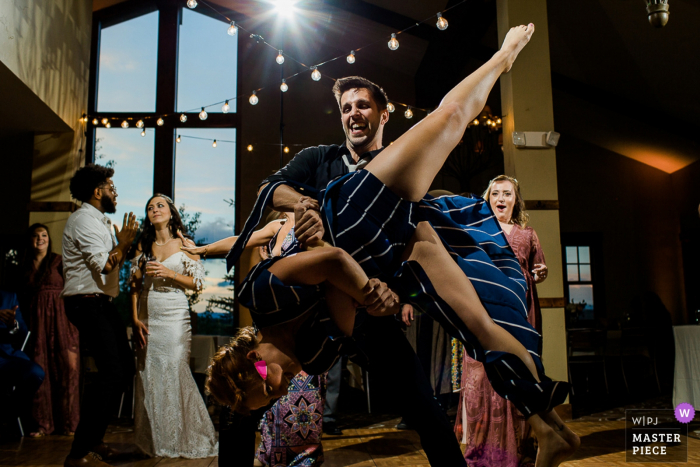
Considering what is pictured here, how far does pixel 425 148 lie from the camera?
60.2 inches

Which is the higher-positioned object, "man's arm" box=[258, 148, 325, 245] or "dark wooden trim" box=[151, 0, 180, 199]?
"dark wooden trim" box=[151, 0, 180, 199]

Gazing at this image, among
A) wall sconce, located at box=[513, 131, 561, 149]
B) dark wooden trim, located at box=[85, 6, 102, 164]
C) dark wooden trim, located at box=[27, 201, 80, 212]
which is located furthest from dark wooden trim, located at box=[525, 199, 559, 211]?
dark wooden trim, located at box=[85, 6, 102, 164]

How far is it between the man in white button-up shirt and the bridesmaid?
134cm

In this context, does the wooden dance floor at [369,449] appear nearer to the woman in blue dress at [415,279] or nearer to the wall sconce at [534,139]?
the woman in blue dress at [415,279]

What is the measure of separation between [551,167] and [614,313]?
6083 mm

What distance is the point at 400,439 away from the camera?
411 centimetres

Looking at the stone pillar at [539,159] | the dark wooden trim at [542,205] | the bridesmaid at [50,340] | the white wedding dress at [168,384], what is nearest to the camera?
the white wedding dress at [168,384]

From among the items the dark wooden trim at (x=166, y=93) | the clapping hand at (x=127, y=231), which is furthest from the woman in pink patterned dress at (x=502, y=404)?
the dark wooden trim at (x=166, y=93)

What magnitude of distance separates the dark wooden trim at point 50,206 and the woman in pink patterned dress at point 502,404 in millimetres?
4213

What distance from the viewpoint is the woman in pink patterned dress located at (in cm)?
308

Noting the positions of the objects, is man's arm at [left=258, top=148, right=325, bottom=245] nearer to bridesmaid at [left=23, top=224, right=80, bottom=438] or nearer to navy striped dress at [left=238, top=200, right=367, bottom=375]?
navy striped dress at [left=238, top=200, right=367, bottom=375]

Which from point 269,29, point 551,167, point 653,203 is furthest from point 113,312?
point 653,203

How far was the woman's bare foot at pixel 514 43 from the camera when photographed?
1.84m

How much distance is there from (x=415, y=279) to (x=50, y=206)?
5.15m
